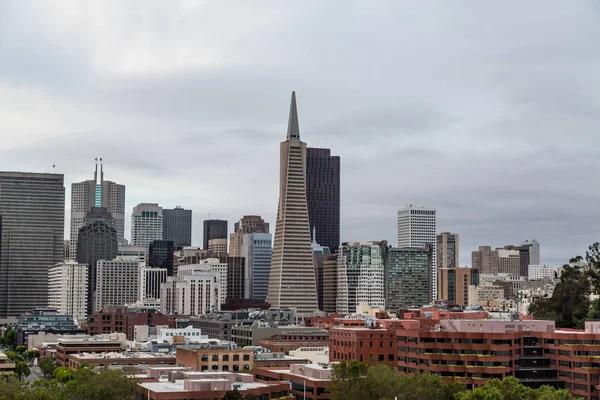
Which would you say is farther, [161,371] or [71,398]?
[161,371]

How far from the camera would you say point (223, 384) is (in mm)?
144750

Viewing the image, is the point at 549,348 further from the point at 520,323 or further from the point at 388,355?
the point at 388,355

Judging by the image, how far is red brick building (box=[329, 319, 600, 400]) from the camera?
163125 mm

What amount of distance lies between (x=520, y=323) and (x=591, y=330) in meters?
11.4

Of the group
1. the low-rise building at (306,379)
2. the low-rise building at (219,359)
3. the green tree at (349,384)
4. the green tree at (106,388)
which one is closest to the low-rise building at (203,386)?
the green tree at (106,388)

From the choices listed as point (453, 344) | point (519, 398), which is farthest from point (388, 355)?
point (519, 398)

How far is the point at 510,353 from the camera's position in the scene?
166 metres

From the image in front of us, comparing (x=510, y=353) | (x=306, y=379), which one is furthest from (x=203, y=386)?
(x=510, y=353)

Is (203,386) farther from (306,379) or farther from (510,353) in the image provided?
(510,353)

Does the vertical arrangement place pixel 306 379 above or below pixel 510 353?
below

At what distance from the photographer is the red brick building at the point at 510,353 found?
16312cm

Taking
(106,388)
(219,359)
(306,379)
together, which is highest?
(219,359)

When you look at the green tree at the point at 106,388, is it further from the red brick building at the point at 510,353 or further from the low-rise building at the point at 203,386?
the red brick building at the point at 510,353

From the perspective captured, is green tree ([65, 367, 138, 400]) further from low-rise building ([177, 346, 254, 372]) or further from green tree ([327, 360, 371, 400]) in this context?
low-rise building ([177, 346, 254, 372])
